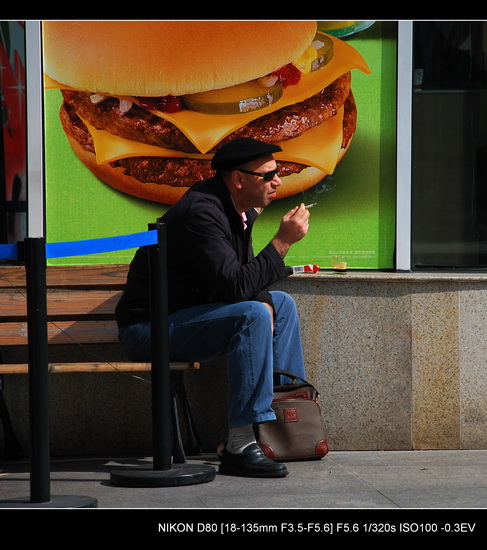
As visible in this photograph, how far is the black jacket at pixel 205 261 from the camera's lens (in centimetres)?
469

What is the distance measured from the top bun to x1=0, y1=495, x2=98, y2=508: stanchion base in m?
2.58

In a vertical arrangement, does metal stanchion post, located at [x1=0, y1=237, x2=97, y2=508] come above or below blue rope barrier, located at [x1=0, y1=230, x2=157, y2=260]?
below

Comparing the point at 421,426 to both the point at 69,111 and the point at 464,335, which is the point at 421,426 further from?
the point at 69,111

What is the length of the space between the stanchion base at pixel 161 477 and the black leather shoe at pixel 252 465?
0.14 meters

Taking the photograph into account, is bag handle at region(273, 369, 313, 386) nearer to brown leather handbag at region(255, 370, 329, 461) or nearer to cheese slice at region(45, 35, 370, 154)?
brown leather handbag at region(255, 370, 329, 461)

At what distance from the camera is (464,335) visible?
550 centimetres

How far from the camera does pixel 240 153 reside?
4.91 meters

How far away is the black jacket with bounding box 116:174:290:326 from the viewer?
4.69 meters

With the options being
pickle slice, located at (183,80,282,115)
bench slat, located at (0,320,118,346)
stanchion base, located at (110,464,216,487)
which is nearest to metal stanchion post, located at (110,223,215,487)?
stanchion base, located at (110,464,216,487)

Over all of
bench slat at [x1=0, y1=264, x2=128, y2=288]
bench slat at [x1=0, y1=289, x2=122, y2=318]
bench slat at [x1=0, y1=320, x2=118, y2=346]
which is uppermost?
bench slat at [x1=0, y1=264, x2=128, y2=288]

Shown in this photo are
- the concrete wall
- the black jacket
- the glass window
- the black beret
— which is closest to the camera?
the black jacket

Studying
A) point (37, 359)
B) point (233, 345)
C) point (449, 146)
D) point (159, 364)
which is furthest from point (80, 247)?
point (449, 146)

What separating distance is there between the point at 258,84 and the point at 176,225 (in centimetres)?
131
